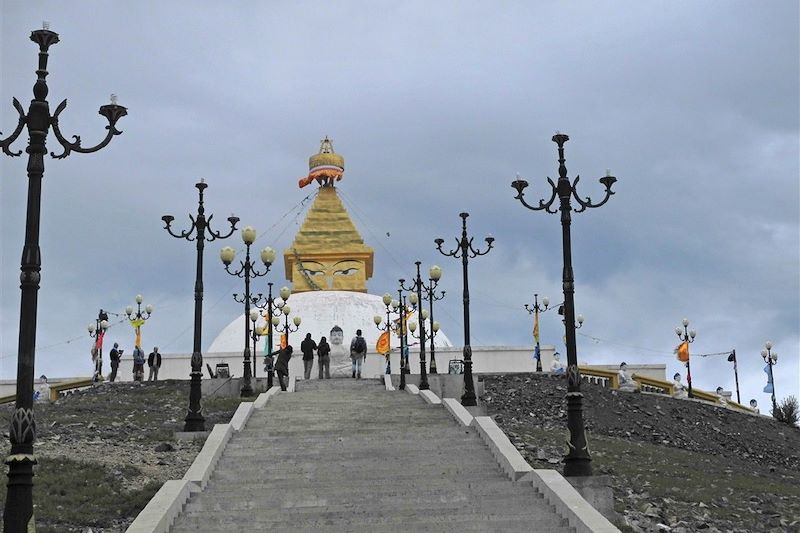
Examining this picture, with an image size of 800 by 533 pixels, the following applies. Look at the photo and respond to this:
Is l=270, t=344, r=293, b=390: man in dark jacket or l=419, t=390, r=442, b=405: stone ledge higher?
l=270, t=344, r=293, b=390: man in dark jacket

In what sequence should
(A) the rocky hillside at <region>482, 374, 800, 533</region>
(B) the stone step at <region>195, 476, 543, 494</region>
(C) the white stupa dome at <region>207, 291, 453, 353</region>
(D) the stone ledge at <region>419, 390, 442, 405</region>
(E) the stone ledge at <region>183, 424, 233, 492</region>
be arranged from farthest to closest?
(C) the white stupa dome at <region>207, 291, 453, 353</region> < (D) the stone ledge at <region>419, 390, 442, 405</region> < (A) the rocky hillside at <region>482, 374, 800, 533</region> < (E) the stone ledge at <region>183, 424, 233, 492</region> < (B) the stone step at <region>195, 476, 543, 494</region>

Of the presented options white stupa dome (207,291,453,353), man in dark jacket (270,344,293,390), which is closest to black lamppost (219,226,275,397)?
man in dark jacket (270,344,293,390)

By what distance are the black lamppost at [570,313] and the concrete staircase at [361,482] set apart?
1.11 metres

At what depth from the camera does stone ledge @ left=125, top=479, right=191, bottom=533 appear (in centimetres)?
1297

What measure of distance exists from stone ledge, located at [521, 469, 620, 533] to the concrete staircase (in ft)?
0.51

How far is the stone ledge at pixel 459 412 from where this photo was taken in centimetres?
2173

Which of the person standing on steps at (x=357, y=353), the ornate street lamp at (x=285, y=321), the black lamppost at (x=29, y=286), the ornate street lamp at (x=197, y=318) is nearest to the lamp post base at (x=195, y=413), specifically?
the ornate street lamp at (x=197, y=318)


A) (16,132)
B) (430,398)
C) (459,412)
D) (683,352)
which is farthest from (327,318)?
(16,132)

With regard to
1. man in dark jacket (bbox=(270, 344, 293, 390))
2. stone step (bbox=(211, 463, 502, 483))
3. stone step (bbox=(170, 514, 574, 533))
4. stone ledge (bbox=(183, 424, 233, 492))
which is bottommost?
stone step (bbox=(170, 514, 574, 533))

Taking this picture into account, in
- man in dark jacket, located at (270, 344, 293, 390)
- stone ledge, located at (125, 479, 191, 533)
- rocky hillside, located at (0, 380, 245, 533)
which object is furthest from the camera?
man in dark jacket, located at (270, 344, 293, 390)

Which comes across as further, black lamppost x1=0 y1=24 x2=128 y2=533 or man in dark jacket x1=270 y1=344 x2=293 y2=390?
man in dark jacket x1=270 y1=344 x2=293 y2=390

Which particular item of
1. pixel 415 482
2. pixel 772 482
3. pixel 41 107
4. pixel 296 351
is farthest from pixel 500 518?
pixel 296 351

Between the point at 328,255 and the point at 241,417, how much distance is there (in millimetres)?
42413

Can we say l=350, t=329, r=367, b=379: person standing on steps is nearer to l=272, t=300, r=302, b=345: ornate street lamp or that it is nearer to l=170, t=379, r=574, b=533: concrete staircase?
l=272, t=300, r=302, b=345: ornate street lamp
